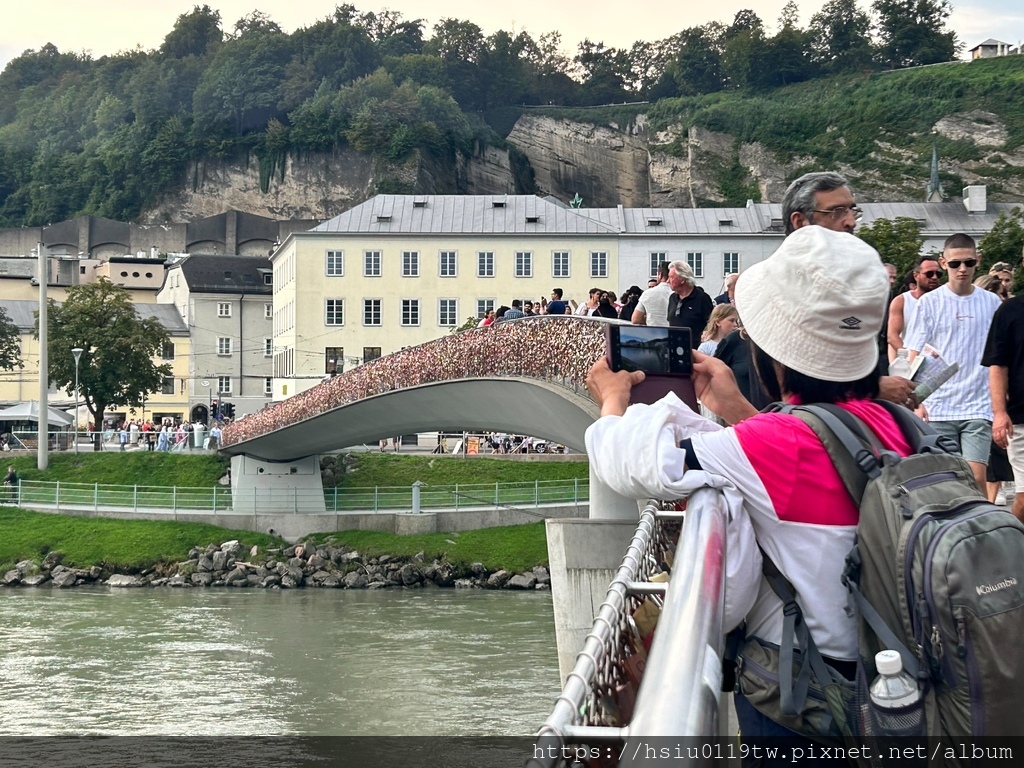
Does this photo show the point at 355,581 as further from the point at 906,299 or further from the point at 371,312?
the point at 906,299

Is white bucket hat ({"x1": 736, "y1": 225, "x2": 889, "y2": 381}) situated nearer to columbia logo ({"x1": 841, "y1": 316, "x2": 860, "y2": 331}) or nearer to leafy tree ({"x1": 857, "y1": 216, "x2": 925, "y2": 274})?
columbia logo ({"x1": 841, "y1": 316, "x2": 860, "y2": 331})

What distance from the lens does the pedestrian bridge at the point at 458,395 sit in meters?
17.0

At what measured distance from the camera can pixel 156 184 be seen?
325 feet

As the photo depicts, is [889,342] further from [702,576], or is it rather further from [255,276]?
[255,276]

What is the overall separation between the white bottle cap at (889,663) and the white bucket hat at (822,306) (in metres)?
0.58

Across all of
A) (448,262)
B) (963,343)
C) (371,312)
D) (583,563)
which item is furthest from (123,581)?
(963,343)

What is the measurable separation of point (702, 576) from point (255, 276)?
71036 mm

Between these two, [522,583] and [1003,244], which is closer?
[522,583]

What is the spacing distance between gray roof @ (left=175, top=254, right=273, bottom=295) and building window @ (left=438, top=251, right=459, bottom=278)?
667 inches

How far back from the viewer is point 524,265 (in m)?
54.4

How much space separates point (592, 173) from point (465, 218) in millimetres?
49463

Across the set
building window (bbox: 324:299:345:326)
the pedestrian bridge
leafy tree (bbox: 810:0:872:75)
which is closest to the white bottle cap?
the pedestrian bridge

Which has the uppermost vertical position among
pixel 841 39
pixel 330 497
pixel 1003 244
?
pixel 841 39

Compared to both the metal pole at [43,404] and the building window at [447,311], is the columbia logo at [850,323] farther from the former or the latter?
the building window at [447,311]
